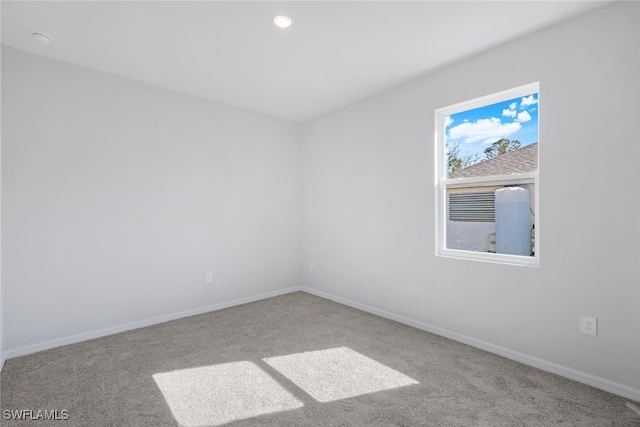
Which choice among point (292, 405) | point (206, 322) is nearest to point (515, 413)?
point (292, 405)

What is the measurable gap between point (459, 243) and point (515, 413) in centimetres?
145

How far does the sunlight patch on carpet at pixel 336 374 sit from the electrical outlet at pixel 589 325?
47.8 inches

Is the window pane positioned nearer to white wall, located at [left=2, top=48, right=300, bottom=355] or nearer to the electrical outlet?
the electrical outlet

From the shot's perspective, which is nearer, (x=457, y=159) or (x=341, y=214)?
(x=457, y=159)

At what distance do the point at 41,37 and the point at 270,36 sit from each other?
1768 mm

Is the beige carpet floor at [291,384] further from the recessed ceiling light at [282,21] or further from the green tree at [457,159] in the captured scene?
the recessed ceiling light at [282,21]

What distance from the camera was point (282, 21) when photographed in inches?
90.1

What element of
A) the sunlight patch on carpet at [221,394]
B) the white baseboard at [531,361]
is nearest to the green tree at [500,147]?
the white baseboard at [531,361]

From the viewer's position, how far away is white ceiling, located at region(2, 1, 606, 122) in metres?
2.14

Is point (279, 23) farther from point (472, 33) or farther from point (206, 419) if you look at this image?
point (206, 419)

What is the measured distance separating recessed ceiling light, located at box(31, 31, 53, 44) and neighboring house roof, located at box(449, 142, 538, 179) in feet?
11.9
